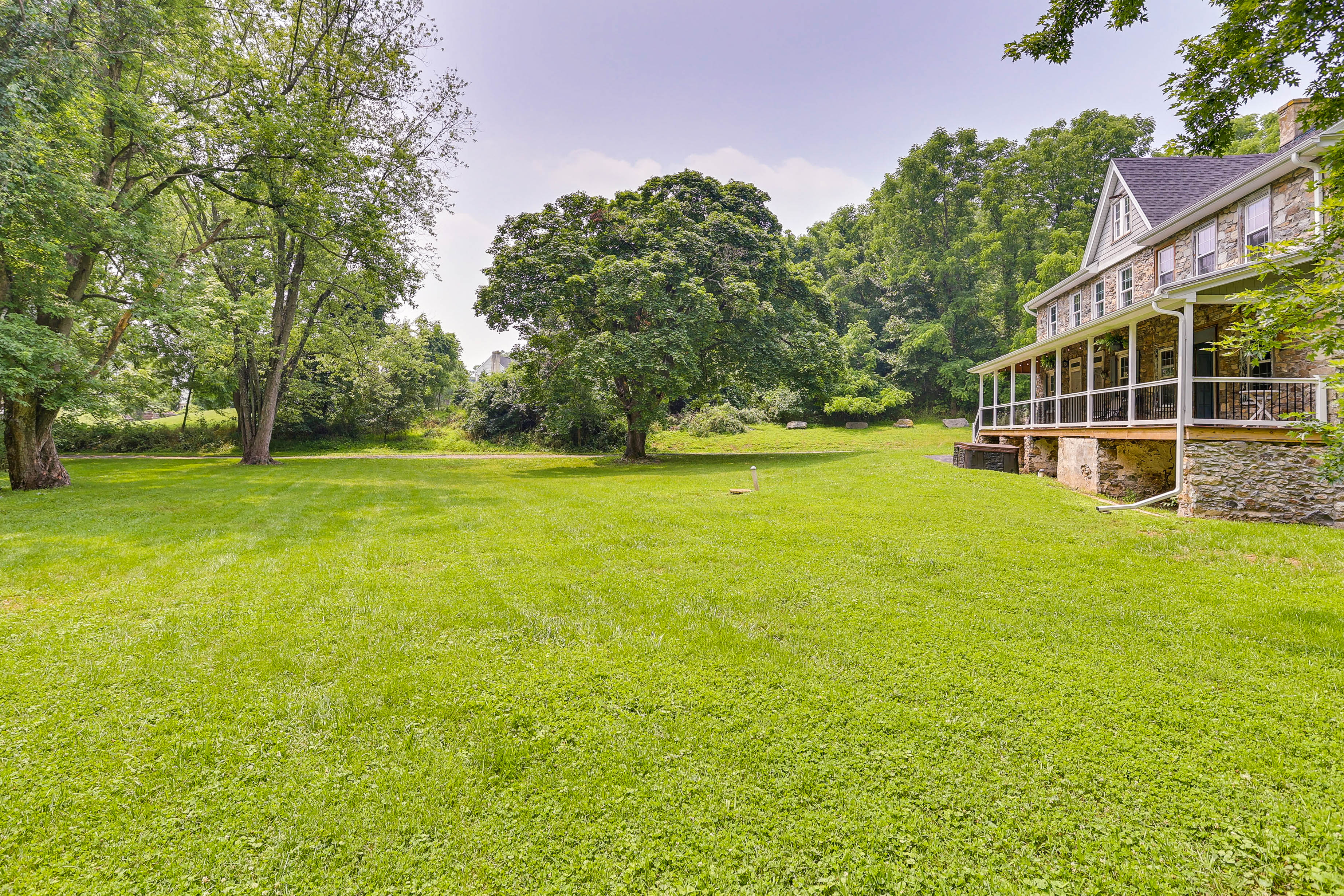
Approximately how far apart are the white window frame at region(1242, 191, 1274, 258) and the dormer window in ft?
15.6

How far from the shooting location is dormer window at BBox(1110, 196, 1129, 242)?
16.4 m

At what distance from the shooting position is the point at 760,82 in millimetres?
15195

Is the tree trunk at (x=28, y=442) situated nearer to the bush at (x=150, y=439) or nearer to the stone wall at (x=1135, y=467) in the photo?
the bush at (x=150, y=439)

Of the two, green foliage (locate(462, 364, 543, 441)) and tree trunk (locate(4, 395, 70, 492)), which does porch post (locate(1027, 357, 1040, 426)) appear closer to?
green foliage (locate(462, 364, 543, 441))

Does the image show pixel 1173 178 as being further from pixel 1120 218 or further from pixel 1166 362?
pixel 1166 362

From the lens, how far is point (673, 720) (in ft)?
10.1

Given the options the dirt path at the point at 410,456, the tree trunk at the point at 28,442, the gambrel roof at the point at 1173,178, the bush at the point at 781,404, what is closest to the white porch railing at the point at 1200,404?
the gambrel roof at the point at 1173,178

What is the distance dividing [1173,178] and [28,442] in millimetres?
31705

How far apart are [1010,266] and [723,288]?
26786mm

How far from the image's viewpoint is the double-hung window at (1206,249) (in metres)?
12.7

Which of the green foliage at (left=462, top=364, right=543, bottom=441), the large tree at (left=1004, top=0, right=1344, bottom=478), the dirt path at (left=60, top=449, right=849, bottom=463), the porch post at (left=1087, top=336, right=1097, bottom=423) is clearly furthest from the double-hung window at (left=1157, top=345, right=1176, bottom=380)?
the green foliage at (left=462, top=364, right=543, bottom=441)

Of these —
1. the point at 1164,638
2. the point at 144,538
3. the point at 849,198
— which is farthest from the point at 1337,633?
the point at 849,198

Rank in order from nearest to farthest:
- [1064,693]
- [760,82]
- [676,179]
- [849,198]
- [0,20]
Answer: [1064,693] < [0,20] < [760,82] < [676,179] < [849,198]

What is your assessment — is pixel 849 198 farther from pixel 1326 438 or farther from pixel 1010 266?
pixel 1326 438
